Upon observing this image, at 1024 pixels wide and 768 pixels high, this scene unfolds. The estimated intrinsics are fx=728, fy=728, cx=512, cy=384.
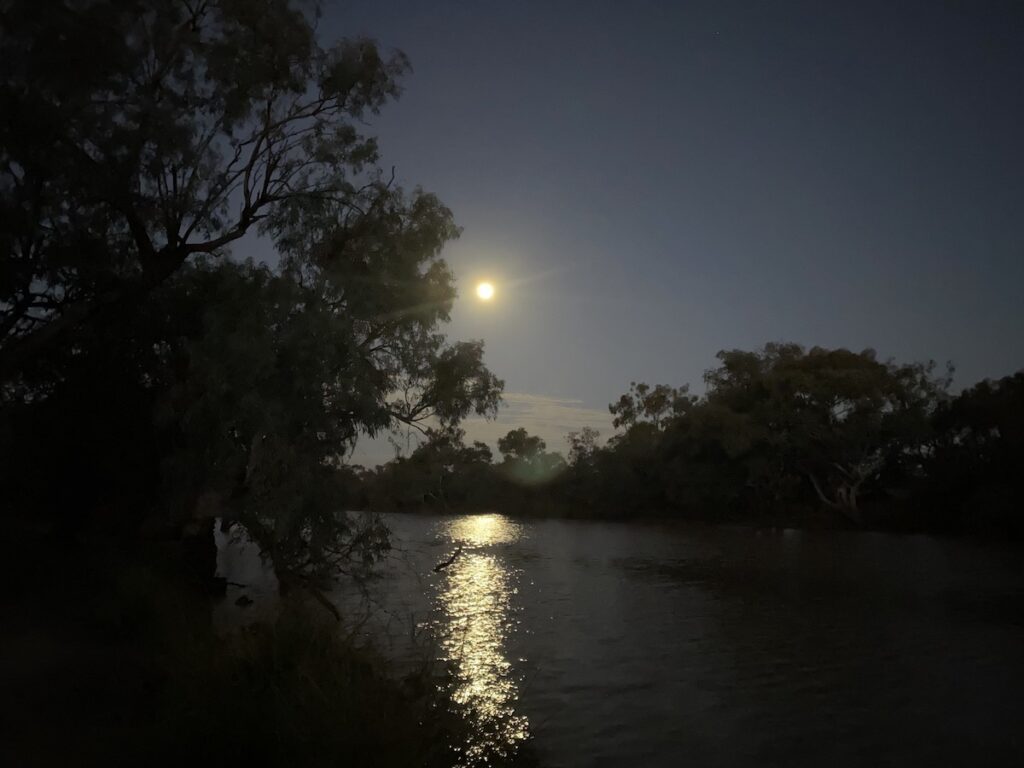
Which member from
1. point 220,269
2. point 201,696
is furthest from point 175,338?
point 201,696

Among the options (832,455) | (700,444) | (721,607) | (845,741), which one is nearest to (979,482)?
(832,455)

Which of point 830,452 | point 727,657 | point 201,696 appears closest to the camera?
point 201,696

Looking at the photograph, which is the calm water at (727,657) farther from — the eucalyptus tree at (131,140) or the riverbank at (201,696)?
the eucalyptus tree at (131,140)

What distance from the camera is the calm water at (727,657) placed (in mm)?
9375

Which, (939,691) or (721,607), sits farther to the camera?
(721,607)

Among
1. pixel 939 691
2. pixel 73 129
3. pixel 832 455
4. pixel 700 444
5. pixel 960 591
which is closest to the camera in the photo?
pixel 939 691

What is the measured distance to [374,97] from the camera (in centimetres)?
1595

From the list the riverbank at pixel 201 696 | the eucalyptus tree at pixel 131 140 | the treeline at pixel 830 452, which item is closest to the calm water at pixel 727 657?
the riverbank at pixel 201 696

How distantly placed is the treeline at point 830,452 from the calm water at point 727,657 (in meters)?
18.0

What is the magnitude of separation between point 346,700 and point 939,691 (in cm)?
1042

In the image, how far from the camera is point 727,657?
46.5 ft

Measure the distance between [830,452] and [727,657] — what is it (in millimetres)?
46215

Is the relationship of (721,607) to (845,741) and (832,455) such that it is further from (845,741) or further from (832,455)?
(832,455)

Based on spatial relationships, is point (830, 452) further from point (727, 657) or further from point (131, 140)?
point (131, 140)
